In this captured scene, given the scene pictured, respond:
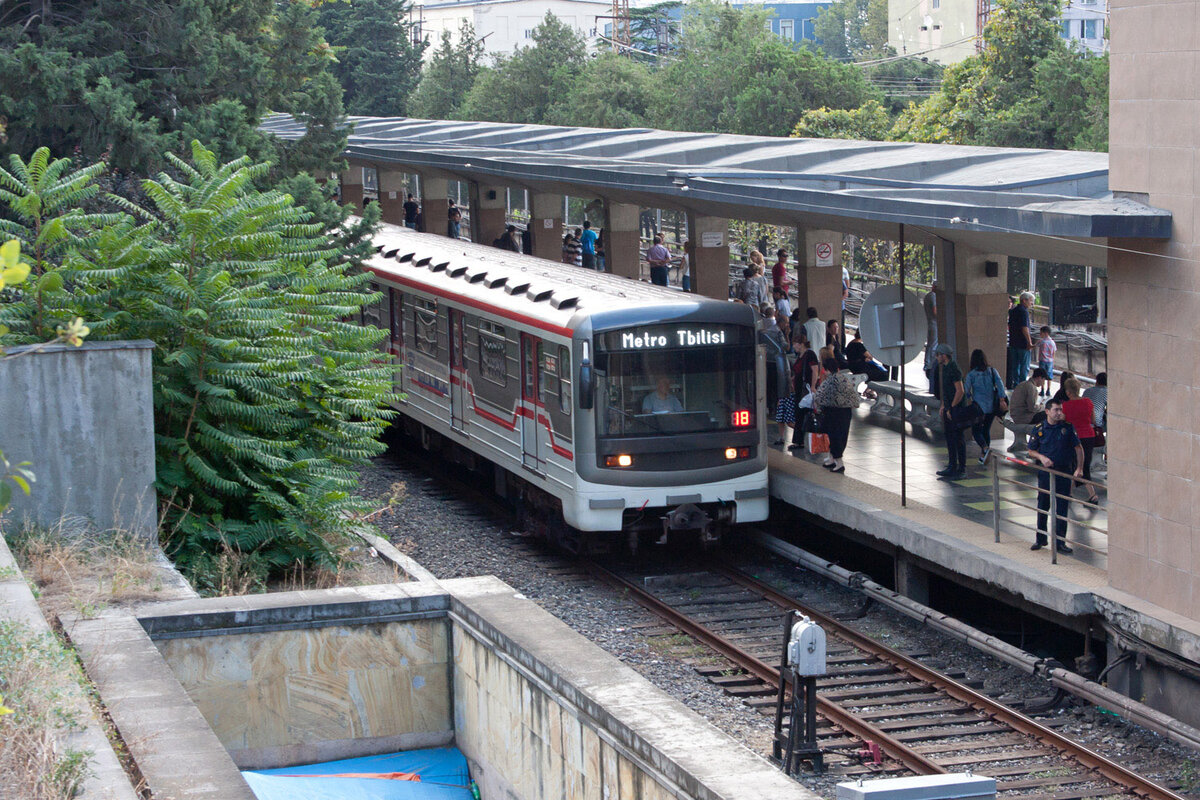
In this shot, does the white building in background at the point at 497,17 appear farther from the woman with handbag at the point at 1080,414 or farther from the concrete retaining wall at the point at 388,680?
the concrete retaining wall at the point at 388,680

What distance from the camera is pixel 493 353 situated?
1688 centimetres

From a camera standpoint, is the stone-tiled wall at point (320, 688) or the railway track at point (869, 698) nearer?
the stone-tiled wall at point (320, 688)

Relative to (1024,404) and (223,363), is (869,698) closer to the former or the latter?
(223,363)

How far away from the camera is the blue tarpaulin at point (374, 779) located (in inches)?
336

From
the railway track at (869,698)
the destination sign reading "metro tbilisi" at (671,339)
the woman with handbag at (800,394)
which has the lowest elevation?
the railway track at (869,698)

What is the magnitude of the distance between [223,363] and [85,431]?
3.95 feet

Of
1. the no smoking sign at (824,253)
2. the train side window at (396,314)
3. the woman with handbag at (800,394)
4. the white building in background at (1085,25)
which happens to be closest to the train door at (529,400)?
the woman with handbag at (800,394)

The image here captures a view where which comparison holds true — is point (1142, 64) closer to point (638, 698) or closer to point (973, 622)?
point (973, 622)

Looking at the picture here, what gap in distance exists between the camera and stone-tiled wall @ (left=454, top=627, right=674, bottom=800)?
23.8ft

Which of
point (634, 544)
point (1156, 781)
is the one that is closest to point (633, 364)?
point (634, 544)

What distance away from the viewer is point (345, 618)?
9273mm

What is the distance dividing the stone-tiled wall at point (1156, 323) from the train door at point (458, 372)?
836 centimetres

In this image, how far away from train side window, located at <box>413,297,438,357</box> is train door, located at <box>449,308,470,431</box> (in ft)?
2.39

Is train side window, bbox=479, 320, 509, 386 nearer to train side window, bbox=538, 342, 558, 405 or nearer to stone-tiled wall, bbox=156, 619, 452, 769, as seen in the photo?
train side window, bbox=538, 342, 558, 405
